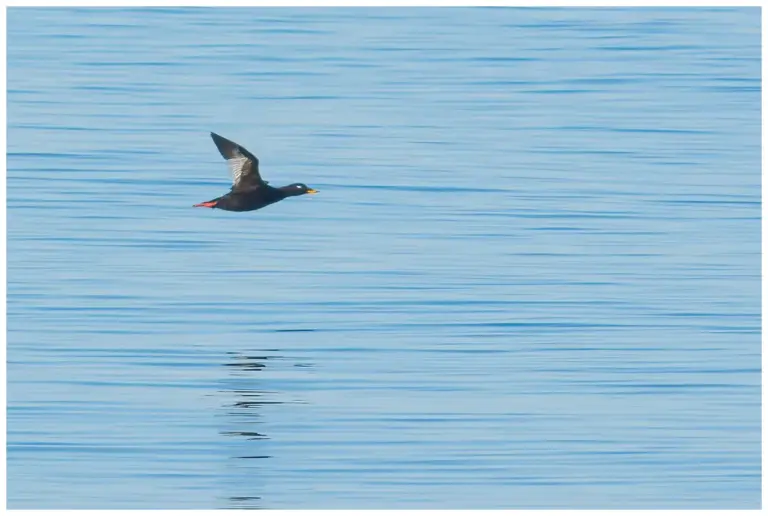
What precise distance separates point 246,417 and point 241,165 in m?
2.66

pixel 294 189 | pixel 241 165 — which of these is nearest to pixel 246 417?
pixel 241 165

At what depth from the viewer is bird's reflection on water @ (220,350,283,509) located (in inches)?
412

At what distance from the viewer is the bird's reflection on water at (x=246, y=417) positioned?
34.3 feet

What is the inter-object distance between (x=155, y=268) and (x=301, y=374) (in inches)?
169

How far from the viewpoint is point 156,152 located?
21734 mm

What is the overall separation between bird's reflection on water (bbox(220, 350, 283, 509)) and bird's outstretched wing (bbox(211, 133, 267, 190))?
1338 millimetres

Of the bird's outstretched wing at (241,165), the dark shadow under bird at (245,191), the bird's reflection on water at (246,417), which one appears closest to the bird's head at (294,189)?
the dark shadow under bird at (245,191)

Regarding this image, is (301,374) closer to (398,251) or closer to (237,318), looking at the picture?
(237,318)

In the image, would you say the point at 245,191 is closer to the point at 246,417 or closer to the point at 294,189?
the point at 294,189

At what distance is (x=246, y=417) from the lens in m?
11.6

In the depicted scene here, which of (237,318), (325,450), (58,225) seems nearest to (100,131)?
(58,225)

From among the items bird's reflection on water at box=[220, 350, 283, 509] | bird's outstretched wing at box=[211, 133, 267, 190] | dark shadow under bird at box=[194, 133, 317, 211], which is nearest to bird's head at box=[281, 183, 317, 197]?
A: dark shadow under bird at box=[194, 133, 317, 211]

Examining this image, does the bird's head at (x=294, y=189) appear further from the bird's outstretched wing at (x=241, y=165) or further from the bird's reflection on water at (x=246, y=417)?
the bird's reflection on water at (x=246, y=417)

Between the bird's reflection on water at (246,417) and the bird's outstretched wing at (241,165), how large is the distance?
4.39 feet
